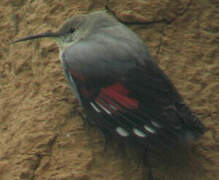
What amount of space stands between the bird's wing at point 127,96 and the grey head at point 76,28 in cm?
29

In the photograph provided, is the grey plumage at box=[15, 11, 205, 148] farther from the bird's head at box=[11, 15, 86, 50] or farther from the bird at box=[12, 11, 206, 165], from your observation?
the bird's head at box=[11, 15, 86, 50]

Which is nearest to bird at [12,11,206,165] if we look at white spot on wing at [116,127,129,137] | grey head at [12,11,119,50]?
white spot on wing at [116,127,129,137]

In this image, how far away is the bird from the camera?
230 centimetres

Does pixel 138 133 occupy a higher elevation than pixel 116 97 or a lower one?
lower

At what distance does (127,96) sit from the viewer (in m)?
2.35

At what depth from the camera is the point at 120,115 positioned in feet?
7.64

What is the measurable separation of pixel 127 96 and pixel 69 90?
570 millimetres

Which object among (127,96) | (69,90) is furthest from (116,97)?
(69,90)

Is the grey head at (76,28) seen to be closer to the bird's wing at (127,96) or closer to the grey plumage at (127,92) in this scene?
the grey plumage at (127,92)

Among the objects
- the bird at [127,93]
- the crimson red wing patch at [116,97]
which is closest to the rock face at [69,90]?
the bird at [127,93]

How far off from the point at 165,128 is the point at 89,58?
60cm

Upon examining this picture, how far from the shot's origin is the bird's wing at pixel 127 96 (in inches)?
90.5

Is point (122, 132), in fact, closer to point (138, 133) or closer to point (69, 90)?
point (138, 133)

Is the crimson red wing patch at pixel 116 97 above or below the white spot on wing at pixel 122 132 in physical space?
above
